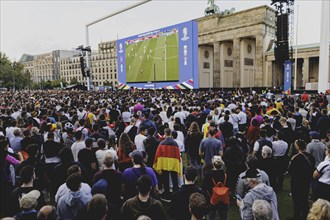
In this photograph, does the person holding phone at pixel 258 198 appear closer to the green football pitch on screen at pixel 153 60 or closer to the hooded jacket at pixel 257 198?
the hooded jacket at pixel 257 198

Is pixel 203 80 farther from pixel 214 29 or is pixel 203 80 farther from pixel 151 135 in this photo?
pixel 151 135

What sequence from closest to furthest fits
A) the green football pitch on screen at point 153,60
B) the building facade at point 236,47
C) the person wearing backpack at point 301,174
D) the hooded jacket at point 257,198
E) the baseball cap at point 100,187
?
the hooded jacket at point 257,198, the baseball cap at point 100,187, the person wearing backpack at point 301,174, the building facade at point 236,47, the green football pitch on screen at point 153,60

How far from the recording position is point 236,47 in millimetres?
39531

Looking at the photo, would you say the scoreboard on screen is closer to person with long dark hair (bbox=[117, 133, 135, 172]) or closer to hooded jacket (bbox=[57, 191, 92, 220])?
person with long dark hair (bbox=[117, 133, 135, 172])

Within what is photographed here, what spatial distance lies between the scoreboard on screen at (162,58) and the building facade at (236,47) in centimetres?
830

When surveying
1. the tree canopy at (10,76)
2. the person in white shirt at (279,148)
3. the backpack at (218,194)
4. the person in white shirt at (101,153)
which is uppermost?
the tree canopy at (10,76)

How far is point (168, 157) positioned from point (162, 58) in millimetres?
35435

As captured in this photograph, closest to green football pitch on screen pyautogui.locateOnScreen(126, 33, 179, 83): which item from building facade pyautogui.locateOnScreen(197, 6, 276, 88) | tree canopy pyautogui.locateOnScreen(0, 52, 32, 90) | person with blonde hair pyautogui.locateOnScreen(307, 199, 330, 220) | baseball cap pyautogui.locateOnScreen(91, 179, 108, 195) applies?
building facade pyautogui.locateOnScreen(197, 6, 276, 88)

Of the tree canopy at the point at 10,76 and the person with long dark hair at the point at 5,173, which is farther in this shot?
the tree canopy at the point at 10,76

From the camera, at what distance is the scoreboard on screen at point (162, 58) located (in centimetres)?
3419

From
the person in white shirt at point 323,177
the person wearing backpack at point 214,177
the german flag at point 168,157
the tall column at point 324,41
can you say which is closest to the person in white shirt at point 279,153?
the person in white shirt at point 323,177

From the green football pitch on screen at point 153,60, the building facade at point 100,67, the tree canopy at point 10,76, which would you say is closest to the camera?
the green football pitch on screen at point 153,60

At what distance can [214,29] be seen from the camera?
138 ft

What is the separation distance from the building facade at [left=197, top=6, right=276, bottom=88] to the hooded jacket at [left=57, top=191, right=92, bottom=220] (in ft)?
125
